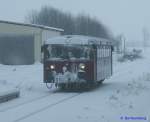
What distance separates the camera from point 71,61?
23.2 metres

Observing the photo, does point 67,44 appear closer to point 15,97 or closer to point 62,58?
point 62,58

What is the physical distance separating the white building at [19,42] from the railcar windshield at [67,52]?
97.9ft

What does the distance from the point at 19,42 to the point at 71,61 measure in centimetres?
3250

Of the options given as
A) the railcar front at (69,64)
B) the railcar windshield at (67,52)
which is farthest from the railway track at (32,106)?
the railcar windshield at (67,52)

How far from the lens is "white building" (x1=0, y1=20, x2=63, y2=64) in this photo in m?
53.5

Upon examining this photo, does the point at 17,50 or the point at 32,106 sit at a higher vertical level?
the point at 17,50

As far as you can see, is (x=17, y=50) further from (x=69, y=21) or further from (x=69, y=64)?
(x=69, y=21)

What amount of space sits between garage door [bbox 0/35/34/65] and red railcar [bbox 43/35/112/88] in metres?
29.9

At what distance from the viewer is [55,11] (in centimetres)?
10412

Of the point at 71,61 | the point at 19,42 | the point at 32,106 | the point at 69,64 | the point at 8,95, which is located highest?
the point at 19,42

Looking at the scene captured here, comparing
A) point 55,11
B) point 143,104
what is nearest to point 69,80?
point 143,104

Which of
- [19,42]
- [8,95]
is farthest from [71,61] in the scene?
[19,42]

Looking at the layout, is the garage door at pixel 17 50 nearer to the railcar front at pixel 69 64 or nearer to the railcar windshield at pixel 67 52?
the railcar windshield at pixel 67 52

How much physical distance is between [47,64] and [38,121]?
973cm
